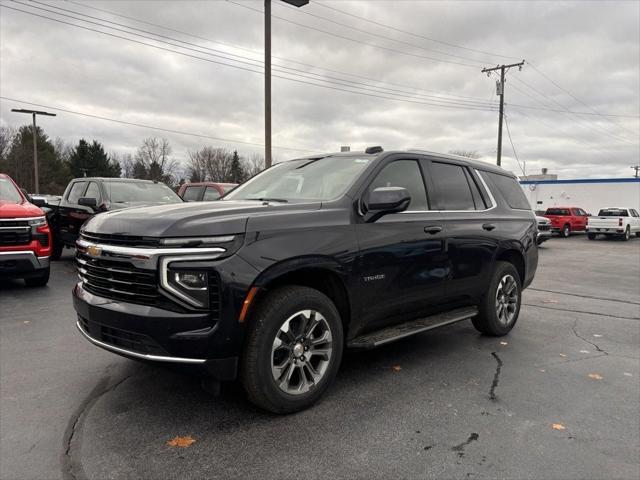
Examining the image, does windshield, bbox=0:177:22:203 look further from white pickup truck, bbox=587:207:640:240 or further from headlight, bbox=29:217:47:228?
white pickup truck, bbox=587:207:640:240

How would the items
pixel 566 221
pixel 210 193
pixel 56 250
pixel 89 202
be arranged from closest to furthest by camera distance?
pixel 89 202 < pixel 56 250 < pixel 210 193 < pixel 566 221

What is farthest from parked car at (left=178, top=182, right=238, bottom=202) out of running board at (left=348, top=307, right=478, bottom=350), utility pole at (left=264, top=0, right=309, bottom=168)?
running board at (left=348, top=307, right=478, bottom=350)

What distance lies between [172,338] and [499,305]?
3.76 m

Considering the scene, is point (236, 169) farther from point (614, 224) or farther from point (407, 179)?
point (407, 179)

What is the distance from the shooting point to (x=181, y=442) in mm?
2785

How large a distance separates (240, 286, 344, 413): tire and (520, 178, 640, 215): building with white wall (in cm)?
3951

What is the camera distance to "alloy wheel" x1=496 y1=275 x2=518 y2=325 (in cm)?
512

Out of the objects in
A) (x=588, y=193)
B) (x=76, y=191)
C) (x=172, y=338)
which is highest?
(x=588, y=193)

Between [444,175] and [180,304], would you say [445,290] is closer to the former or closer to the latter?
[444,175]

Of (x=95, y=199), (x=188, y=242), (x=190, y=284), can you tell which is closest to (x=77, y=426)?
(x=190, y=284)

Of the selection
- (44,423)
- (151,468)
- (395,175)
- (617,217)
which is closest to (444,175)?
(395,175)

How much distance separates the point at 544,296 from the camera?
7.96 m

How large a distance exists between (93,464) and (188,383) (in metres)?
1.13

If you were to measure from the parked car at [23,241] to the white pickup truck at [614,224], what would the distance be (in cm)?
2661
